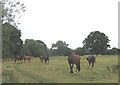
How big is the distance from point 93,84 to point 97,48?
148 ft

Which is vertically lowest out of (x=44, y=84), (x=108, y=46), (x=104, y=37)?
(x=44, y=84)

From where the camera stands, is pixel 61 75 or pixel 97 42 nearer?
pixel 61 75

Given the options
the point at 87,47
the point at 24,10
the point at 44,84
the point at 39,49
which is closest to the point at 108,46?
A: the point at 87,47

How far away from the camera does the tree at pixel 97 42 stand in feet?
177

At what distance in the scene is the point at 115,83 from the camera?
1014 cm

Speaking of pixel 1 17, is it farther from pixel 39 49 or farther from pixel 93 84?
pixel 39 49

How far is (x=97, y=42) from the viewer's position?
54469 mm

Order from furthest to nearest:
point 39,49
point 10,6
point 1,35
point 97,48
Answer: point 39,49 → point 97,48 → point 10,6 → point 1,35

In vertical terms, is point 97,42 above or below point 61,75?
above

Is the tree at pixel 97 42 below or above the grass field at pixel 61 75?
above

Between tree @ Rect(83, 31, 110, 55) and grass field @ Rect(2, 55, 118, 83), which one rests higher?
tree @ Rect(83, 31, 110, 55)

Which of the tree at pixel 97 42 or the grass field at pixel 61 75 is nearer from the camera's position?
the grass field at pixel 61 75

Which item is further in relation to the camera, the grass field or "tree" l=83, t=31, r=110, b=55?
"tree" l=83, t=31, r=110, b=55

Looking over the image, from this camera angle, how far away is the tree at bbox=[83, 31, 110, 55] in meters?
54.1
